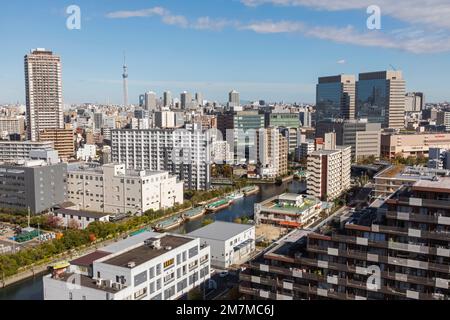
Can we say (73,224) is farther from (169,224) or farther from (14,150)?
(14,150)

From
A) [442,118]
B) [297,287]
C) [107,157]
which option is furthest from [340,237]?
[442,118]

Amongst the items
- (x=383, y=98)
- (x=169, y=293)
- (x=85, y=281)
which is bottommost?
(x=169, y=293)

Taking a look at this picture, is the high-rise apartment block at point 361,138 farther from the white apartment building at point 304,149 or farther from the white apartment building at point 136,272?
the white apartment building at point 136,272

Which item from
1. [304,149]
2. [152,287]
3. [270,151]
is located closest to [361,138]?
[304,149]

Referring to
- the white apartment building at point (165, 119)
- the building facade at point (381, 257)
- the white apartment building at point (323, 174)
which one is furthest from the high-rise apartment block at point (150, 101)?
the building facade at point (381, 257)
